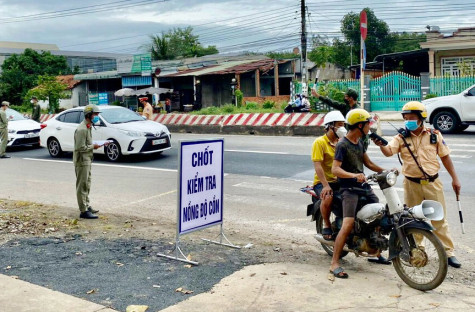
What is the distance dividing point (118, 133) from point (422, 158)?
1054cm

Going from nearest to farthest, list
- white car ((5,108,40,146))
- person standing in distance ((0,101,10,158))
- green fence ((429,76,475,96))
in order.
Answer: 1. person standing in distance ((0,101,10,158))
2. white car ((5,108,40,146))
3. green fence ((429,76,475,96))

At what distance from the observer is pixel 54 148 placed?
17.2m

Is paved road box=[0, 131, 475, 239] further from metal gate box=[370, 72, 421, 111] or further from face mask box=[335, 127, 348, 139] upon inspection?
metal gate box=[370, 72, 421, 111]

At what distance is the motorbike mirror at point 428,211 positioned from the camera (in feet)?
17.1

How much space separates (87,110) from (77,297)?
4.09 metres

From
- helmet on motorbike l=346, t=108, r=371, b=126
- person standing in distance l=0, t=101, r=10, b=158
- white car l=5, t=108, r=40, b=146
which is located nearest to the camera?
helmet on motorbike l=346, t=108, r=371, b=126

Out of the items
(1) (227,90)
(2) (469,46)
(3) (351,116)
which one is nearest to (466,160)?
(3) (351,116)

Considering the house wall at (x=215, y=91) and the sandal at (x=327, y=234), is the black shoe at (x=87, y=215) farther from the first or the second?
the house wall at (x=215, y=91)

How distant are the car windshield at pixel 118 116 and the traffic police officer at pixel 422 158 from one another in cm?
1086

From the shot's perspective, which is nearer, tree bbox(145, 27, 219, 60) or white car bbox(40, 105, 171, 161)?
white car bbox(40, 105, 171, 161)

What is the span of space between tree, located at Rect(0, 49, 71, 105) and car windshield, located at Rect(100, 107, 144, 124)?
40023 millimetres

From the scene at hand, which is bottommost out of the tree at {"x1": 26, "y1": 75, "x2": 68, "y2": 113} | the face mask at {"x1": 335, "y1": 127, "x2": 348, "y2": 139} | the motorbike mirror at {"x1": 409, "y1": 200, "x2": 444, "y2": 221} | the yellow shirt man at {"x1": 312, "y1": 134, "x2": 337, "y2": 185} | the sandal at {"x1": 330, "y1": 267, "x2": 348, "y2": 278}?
the sandal at {"x1": 330, "y1": 267, "x2": 348, "y2": 278}

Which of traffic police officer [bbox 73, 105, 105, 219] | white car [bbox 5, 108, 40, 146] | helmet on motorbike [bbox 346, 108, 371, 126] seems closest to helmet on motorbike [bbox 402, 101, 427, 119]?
helmet on motorbike [bbox 346, 108, 371, 126]

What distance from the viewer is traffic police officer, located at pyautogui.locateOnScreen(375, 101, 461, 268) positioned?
605 centimetres
